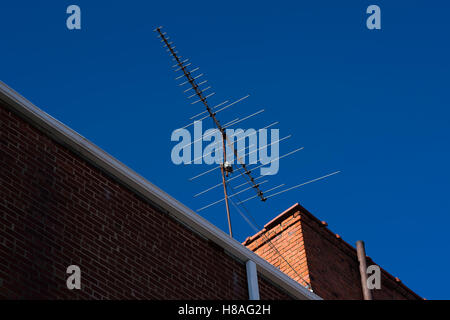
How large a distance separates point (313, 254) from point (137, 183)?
262 inches

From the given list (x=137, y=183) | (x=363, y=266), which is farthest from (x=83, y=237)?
(x=363, y=266)

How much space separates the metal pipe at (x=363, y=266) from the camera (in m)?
17.6


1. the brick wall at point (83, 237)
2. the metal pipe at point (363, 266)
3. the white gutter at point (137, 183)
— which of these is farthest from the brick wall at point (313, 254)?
the brick wall at point (83, 237)

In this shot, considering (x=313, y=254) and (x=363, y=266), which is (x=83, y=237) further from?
(x=363, y=266)

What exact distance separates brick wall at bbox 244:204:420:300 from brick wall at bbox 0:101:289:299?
199 inches

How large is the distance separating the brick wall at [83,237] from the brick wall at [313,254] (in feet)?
16.6

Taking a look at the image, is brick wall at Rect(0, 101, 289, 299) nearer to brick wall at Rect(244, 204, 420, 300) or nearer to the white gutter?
the white gutter

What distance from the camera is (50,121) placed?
1083 centimetres

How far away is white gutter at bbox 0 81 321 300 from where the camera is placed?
10.7 metres

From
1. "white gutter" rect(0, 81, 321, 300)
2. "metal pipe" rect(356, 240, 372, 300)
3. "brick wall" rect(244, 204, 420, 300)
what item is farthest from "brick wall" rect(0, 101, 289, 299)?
"metal pipe" rect(356, 240, 372, 300)

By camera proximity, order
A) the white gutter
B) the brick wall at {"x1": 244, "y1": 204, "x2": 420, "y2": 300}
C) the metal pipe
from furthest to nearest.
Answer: the metal pipe
the brick wall at {"x1": 244, "y1": 204, "x2": 420, "y2": 300}
the white gutter

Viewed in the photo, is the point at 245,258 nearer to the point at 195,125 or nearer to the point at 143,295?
the point at 143,295

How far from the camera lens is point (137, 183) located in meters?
11.4

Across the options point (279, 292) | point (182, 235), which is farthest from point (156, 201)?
point (279, 292)
